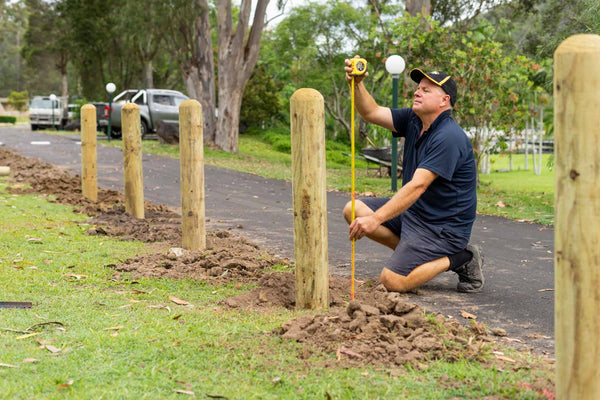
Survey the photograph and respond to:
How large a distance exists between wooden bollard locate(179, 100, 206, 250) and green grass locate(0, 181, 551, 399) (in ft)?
4.28

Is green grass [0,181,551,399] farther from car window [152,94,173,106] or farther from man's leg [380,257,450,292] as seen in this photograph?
car window [152,94,173,106]

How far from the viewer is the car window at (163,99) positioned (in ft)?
90.8

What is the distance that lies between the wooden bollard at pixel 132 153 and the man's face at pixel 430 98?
4112mm

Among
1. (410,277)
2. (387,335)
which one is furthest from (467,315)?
(387,335)

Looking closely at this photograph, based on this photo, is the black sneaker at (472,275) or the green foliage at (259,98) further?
the green foliage at (259,98)

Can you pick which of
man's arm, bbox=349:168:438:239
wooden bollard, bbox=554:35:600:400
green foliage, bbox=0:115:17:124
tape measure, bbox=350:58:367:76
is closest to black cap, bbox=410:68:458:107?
tape measure, bbox=350:58:367:76

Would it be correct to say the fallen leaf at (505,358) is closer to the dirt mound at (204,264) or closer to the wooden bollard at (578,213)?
the wooden bollard at (578,213)

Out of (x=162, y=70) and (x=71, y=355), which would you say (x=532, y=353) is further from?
(x=162, y=70)

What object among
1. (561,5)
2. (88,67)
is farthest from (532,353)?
(88,67)

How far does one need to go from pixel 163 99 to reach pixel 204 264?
Answer: 2264cm

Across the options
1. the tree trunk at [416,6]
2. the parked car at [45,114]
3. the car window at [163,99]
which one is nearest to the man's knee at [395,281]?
the tree trunk at [416,6]

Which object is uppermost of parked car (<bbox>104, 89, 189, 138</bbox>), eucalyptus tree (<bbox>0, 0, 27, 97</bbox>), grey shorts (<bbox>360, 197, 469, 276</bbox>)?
eucalyptus tree (<bbox>0, 0, 27, 97</bbox>)

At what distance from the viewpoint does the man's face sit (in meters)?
5.46

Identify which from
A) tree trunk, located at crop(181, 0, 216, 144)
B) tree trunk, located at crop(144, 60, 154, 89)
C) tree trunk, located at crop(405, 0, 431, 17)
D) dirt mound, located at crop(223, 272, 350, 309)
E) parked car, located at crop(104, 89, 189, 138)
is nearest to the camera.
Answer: dirt mound, located at crop(223, 272, 350, 309)
